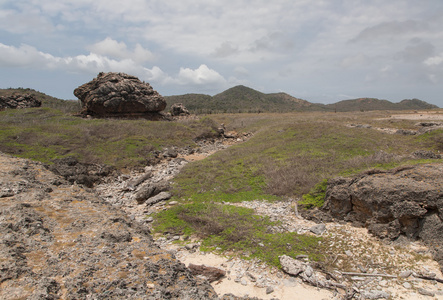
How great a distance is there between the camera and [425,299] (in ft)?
14.2

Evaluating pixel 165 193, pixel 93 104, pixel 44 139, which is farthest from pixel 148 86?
pixel 165 193

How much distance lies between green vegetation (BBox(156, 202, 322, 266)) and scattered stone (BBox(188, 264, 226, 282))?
36.0 inches

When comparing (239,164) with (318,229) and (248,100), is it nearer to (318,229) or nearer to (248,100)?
(318,229)

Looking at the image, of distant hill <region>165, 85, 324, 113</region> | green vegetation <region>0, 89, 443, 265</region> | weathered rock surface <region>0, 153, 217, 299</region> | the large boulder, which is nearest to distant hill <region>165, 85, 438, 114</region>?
distant hill <region>165, 85, 324, 113</region>

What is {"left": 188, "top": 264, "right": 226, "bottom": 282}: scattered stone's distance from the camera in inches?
205

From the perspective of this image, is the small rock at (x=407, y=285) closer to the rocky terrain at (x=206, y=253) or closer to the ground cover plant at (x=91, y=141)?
the rocky terrain at (x=206, y=253)

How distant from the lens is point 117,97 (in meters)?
31.0

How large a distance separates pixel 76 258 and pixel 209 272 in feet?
10.3

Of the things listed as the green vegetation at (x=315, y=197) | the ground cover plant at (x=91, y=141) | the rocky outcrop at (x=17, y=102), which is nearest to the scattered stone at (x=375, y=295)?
the green vegetation at (x=315, y=197)

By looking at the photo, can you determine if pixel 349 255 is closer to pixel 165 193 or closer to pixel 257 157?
pixel 165 193

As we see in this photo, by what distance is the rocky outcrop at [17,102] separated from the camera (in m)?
34.0

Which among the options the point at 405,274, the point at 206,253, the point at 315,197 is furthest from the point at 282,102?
the point at 405,274

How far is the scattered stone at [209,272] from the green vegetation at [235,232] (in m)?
0.91

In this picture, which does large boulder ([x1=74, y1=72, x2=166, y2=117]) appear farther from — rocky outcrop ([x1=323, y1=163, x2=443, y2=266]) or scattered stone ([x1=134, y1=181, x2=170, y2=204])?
rocky outcrop ([x1=323, y1=163, x2=443, y2=266])
